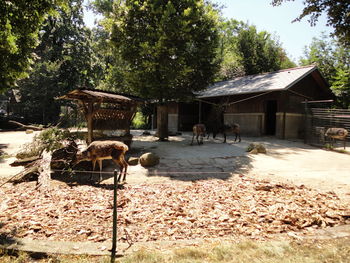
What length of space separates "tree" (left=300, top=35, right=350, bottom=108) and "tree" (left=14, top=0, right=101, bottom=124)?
98.9 ft

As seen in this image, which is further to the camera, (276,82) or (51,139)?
(276,82)

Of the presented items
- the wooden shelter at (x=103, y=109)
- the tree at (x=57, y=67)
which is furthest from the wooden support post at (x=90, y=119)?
the tree at (x=57, y=67)

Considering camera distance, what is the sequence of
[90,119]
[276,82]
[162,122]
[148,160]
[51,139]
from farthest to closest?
[276,82], [162,122], [90,119], [148,160], [51,139]

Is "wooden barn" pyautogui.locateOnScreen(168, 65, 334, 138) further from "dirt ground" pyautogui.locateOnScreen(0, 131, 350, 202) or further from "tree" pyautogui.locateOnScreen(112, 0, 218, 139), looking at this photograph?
"dirt ground" pyautogui.locateOnScreen(0, 131, 350, 202)

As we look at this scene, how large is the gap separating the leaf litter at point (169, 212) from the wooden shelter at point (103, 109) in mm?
3890

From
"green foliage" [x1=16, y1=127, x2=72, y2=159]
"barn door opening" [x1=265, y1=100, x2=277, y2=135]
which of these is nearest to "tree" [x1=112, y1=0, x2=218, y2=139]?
"green foliage" [x1=16, y1=127, x2=72, y2=159]

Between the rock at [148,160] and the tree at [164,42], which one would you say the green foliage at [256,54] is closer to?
the tree at [164,42]

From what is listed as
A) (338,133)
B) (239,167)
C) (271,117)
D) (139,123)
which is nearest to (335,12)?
(239,167)

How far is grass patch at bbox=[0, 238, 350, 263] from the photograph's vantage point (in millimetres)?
3160

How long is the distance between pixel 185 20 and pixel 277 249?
502 inches

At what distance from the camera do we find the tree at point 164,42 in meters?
13.2

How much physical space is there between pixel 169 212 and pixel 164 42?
1082 centimetres

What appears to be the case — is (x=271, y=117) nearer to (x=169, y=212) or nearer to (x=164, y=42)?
(x=164, y=42)

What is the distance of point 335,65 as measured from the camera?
32219 mm
